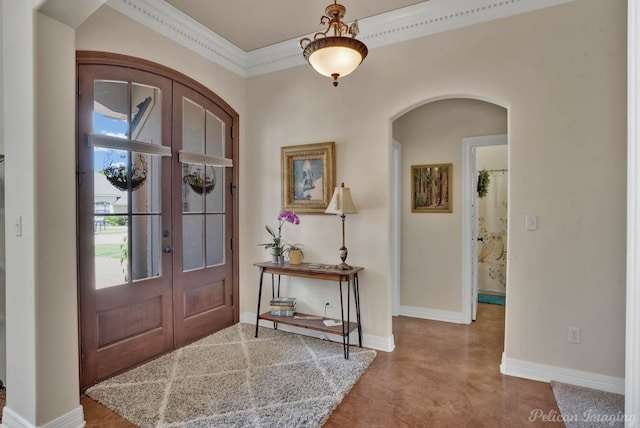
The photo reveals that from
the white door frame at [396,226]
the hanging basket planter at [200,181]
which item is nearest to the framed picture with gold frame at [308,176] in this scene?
Answer: the hanging basket planter at [200,181]

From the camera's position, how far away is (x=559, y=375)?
2.62 metres

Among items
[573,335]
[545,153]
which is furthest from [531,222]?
[573,335]

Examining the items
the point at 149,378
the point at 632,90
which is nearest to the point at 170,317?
the point at 149,378

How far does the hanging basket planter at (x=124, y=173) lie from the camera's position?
8.82 feet

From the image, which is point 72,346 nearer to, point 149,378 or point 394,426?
point 149,378

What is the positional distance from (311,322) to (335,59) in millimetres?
2348

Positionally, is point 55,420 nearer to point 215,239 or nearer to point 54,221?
point 54,221

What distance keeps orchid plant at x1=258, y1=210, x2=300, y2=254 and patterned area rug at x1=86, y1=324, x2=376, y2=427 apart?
38.6 inches

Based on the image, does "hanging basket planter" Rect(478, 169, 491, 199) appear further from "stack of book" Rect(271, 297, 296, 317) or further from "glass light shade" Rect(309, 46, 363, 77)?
"glass light shade" Rect(309, 46, 363, 77)

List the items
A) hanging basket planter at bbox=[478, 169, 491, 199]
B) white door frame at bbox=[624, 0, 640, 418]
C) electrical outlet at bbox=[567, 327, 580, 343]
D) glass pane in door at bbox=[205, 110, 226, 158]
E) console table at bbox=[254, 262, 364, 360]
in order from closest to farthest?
white door frame at bbox=[624, 0, 640, 418] < electrical outlet at bbox=[567, 327, 580, 343] < console table at bbox=[254, 262, 364, 360] < glass pane in door at bbox=[205, 110, 226, 158] < hanging basket planter at bbox=[478, 169, 491, 199]

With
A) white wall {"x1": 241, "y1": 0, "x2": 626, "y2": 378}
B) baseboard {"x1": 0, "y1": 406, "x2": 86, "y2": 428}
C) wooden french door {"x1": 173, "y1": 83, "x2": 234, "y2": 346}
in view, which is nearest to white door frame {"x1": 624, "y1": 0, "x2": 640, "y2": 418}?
white wall {"x1": 241, "y1": 0, "x2": 626, "y2": 378}

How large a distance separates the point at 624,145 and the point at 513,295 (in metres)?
1.35

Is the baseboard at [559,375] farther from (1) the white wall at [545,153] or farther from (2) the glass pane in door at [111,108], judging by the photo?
(2) the glass pane in door at [111,108]

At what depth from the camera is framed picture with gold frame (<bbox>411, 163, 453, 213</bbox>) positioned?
414cm
